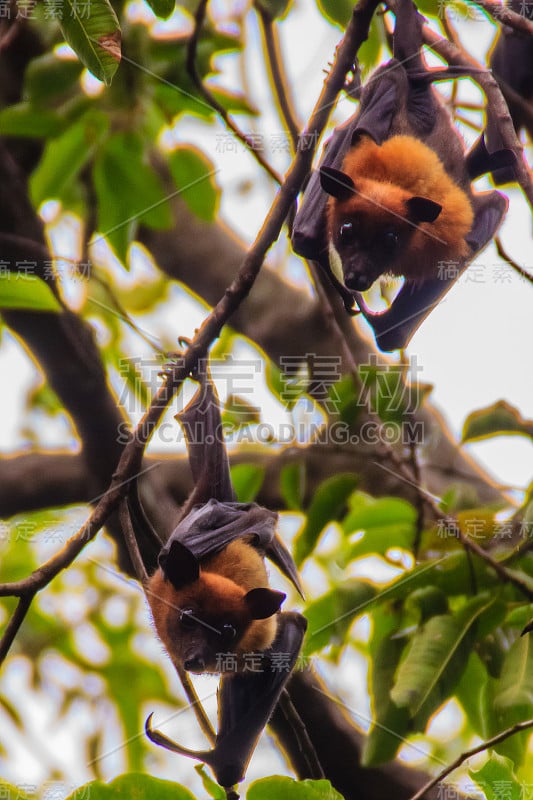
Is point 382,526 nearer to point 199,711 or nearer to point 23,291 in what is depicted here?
point 199,711

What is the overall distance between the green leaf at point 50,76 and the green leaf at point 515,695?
7.26 feet

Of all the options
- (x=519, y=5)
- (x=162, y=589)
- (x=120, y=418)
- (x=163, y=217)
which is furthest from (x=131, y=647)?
(x=519, y=5)

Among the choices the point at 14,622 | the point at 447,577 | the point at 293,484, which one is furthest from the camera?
the point at 293,484

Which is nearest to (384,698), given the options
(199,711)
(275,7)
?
(199,711)

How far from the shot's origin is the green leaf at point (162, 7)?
1883 mm

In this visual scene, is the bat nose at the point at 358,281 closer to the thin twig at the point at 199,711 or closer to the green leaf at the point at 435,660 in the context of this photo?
the thin twig at the point at 199,711

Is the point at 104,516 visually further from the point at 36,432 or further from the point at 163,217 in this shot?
the point at 36,432

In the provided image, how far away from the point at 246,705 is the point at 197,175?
1.99m

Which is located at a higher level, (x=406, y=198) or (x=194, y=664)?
(x=406, y=198)

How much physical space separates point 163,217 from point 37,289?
1.27 meters

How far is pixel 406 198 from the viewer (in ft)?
5.72

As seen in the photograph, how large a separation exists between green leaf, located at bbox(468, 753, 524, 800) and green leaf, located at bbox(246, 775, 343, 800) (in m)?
0.34

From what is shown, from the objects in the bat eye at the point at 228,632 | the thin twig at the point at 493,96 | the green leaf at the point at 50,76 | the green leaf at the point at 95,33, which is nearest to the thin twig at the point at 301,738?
the bat eye at the point at 228,632

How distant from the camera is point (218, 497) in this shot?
2.31 metres
